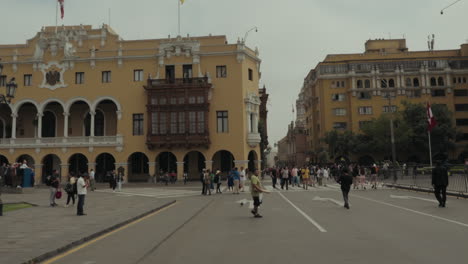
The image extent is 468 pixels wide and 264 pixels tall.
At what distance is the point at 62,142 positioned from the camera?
1654 inches

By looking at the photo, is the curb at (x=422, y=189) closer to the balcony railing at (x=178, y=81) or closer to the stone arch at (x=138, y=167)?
the balcony railing at (x=178, y=81)

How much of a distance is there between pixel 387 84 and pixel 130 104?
4523 cm

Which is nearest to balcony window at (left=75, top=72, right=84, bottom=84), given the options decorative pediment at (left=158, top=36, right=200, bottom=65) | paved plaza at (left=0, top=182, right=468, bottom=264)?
decorative pediment at (left=158, top=36, right=200, bottom=65)

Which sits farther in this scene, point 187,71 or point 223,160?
point 223,160

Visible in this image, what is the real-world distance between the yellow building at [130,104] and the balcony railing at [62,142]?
0.37ft

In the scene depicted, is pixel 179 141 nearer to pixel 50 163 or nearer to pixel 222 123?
pixel 222 123

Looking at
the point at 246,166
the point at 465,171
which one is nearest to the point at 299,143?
the point at 246,166

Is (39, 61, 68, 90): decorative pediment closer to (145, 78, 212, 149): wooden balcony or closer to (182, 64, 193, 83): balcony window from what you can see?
(145, 78, 212, 149): wooden balcony

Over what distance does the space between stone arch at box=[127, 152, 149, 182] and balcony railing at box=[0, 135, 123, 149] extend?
3132 millimetres

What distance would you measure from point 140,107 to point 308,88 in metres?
53.0

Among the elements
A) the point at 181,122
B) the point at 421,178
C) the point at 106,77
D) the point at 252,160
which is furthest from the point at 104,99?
the point at 421,178

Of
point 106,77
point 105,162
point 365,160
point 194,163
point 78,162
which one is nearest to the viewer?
point 106,77

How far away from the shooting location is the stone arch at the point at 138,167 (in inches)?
1722

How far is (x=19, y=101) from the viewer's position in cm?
4300
